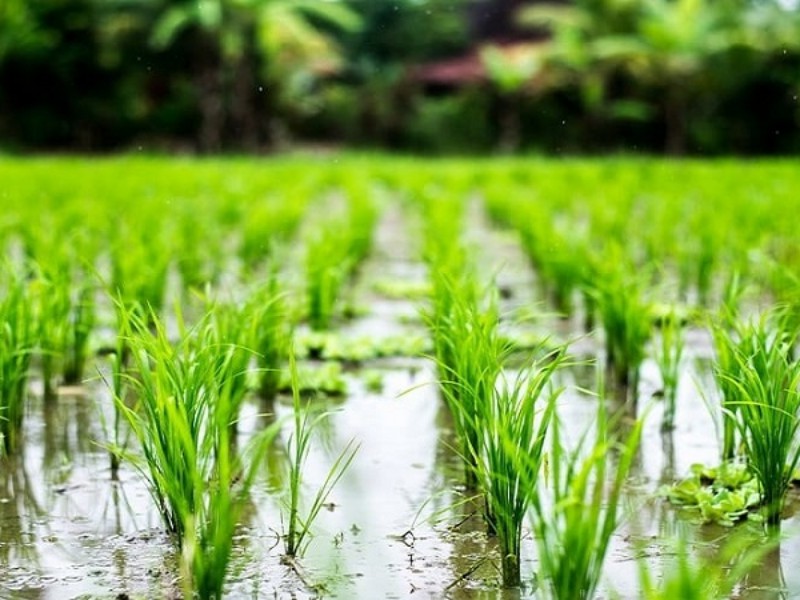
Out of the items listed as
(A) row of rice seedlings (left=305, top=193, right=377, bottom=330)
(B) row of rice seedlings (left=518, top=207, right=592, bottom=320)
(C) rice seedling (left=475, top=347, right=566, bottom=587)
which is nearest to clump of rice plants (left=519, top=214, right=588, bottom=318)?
(B) row of rice seedlings (left=518, top=207, right=592, bottom=320)

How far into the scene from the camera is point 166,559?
203 cm

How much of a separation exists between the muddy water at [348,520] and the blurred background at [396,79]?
15.3 metres

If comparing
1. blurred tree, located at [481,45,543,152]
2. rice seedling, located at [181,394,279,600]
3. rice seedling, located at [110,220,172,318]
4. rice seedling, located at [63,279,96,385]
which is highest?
blurred tree, located at [481,45,543,152]

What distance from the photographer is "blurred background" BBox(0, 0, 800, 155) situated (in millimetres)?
19719

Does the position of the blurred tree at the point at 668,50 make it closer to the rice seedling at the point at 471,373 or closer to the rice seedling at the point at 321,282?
the rice seedling at the point at 321,282

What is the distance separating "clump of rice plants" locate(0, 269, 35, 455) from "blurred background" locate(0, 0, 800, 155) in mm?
15342

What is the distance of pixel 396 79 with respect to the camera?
23609 mm

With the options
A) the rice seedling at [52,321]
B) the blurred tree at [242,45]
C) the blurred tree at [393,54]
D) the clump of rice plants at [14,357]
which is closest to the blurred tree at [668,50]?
the blurred tree at [393,54]

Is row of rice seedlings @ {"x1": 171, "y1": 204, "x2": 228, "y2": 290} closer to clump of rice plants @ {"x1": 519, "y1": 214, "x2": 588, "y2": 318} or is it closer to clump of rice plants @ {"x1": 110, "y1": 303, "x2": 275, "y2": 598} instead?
clump of rice plants @ {"x1": 519, "y1": 214, "x2": 588, "y2": 318}

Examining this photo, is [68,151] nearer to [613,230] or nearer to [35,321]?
[613,230]

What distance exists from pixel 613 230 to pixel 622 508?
150 inches

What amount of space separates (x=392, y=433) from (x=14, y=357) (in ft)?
3.00

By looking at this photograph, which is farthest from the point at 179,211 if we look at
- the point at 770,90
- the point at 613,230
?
the point at 770,90

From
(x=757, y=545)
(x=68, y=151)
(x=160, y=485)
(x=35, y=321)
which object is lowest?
(x=757, y=545)
